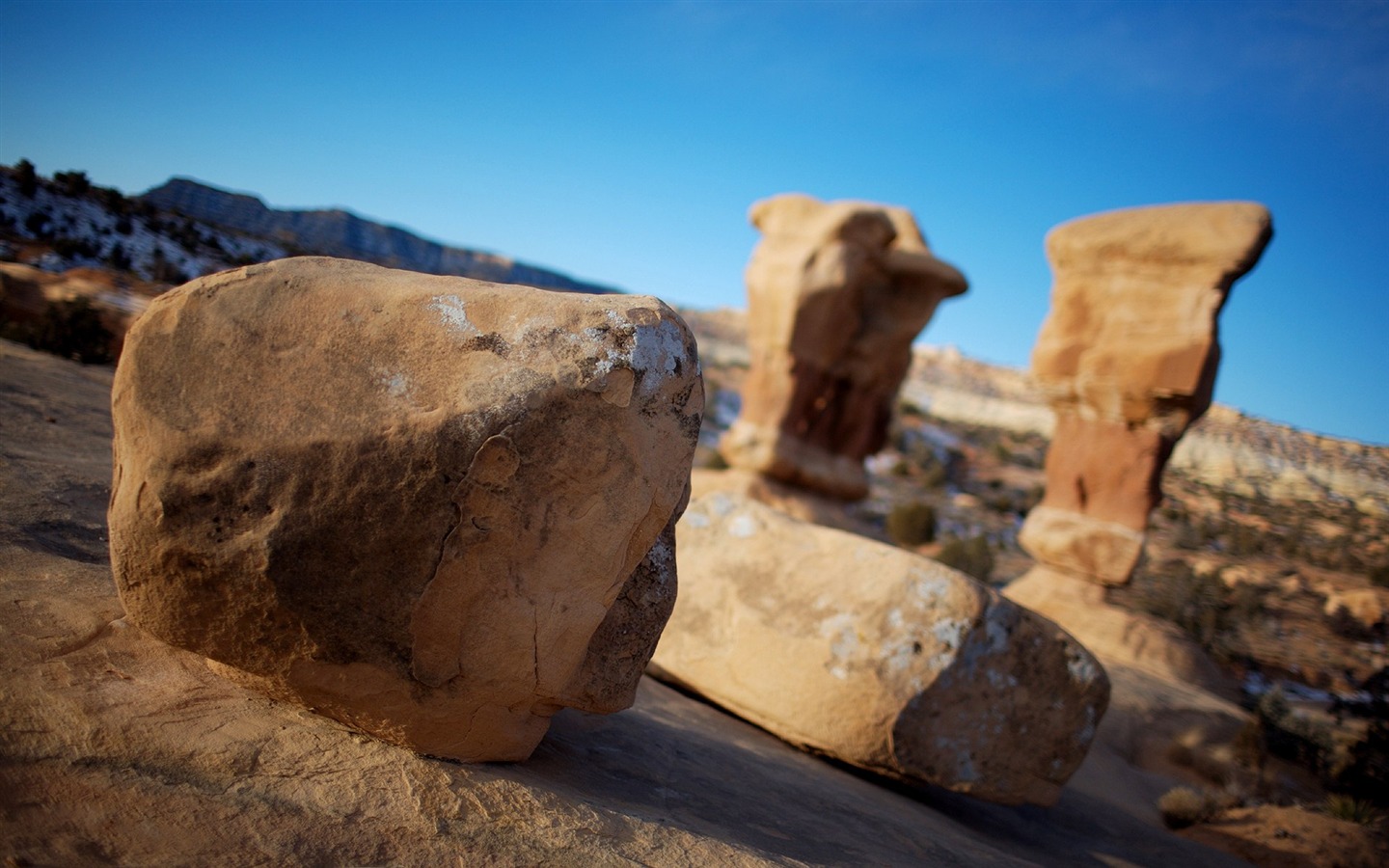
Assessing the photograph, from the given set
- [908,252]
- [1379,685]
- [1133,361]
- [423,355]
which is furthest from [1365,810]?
[908,252]

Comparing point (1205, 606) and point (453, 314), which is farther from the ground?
point (453, 314)

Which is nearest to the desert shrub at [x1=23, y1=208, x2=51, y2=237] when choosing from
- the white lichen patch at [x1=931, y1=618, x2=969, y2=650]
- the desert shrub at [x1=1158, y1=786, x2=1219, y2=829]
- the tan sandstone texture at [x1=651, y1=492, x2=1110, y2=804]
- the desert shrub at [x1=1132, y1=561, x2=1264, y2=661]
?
the tan sandstone texture at [x1=651, y1=492, x2=1110, y2=804]

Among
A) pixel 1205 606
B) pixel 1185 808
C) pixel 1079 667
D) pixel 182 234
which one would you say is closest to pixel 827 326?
pixel 1185 808

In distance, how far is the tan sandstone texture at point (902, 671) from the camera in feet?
9.05

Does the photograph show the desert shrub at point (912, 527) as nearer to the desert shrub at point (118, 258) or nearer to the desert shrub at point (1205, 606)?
the desert shrub at point (1205, 606)

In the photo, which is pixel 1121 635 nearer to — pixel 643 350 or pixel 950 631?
pixel 950 631

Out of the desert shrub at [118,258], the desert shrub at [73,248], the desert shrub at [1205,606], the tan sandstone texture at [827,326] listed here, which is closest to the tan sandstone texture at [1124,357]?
the tan sandstone texture at [827,326]

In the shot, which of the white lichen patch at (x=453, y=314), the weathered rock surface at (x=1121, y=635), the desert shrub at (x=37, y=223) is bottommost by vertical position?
the weathered rock surface at (x=1121, y=635)

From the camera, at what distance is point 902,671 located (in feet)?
9.08

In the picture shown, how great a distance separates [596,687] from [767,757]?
1.05 metres

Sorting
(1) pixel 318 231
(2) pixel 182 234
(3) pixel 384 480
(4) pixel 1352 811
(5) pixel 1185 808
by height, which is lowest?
(5) pixel 1185 808

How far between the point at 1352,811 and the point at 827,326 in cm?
587

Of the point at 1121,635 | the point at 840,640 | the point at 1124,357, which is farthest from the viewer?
the point at 1124,357

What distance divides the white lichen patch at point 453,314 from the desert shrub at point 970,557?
9.08 metres
